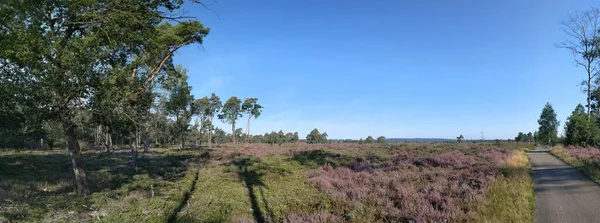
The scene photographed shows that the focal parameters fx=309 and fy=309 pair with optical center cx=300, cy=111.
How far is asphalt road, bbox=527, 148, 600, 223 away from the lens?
7.87m

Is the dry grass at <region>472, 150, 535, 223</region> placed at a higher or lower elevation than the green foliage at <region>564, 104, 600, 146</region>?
lower

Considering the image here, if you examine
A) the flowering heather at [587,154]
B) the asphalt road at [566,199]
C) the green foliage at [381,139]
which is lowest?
the green foliage at [381,139]

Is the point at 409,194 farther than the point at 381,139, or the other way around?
the point at 381,139

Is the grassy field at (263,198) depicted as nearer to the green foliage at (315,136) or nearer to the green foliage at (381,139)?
the green foliage at (315,136)

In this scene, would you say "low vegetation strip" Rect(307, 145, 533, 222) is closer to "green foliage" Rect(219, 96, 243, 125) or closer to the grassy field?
the grassy field

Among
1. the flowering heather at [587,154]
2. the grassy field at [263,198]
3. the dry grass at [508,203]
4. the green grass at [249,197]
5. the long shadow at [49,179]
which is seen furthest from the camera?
the flowering heather at [587,154]

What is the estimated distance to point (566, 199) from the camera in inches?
380

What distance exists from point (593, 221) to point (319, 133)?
10824cm

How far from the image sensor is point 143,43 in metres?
10.7

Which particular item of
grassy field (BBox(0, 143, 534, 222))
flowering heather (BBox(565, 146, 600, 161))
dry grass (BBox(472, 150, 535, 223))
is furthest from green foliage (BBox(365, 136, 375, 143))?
dry grass (BBox(472, 150, 535, 223))

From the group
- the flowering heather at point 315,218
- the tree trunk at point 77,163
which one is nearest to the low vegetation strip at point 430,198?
the flowering heather at point 315,218

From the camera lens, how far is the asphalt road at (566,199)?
25.8 ft

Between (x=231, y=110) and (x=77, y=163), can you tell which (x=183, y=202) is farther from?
(x=231, y=110)

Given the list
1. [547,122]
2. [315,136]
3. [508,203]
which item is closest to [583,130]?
[508,203]
